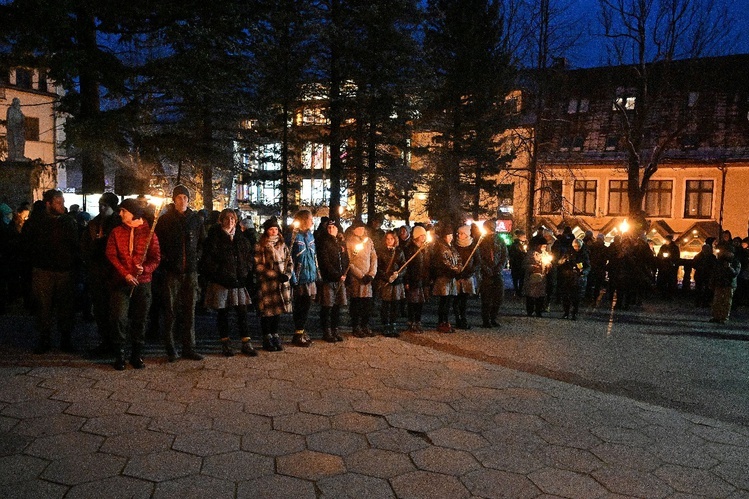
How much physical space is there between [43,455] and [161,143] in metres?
11.7

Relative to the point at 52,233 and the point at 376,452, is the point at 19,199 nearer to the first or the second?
the point at 52,233

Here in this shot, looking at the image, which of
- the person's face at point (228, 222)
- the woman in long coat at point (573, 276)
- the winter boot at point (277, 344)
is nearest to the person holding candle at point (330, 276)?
the winter boot at point (277, 344)

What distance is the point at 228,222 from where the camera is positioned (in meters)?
7.76

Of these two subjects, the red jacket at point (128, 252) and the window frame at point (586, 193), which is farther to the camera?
the window frame at point (586, 193)

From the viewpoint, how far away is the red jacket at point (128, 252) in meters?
6.74

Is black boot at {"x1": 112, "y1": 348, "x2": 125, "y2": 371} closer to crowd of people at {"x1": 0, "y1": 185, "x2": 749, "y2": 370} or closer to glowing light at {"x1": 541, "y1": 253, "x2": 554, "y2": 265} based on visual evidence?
crowd of people at {"x1": 0, "y1": 185, "x2": 749, "y2": 370}

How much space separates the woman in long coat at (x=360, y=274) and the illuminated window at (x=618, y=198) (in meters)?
32.1

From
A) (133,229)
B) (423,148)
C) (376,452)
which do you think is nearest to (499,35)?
(423,148)

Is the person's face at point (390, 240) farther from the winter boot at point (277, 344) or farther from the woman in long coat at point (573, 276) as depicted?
the woman in long coat at point (573, 276)

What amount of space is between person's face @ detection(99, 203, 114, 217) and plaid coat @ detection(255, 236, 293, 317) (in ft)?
6.73

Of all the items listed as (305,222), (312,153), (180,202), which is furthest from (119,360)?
(312,153)

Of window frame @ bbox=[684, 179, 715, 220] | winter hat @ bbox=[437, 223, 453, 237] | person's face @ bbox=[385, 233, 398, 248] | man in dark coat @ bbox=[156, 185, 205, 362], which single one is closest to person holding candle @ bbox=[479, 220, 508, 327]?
winter hat @ bbox=[437, 223, 453, 237]

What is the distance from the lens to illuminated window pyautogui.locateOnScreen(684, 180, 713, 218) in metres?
34.8

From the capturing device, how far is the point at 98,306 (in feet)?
25.6
